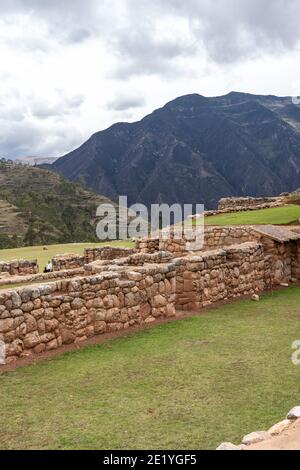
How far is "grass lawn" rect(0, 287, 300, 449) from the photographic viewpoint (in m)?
4.90

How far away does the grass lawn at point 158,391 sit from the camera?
4898mm

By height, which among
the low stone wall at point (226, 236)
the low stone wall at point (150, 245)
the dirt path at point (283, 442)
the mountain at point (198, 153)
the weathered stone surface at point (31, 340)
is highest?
the mountain at point (198, 153)

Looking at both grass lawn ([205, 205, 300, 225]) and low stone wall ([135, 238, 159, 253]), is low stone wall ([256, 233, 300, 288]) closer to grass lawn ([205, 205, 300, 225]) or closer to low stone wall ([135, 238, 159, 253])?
grass lawn ([205, 205, 300, 225])

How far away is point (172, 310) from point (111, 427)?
5.05 metres

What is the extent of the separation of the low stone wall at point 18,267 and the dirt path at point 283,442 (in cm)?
1515

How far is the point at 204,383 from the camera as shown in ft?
20.5

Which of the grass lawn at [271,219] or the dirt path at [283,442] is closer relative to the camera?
the dirt path at [283,442]

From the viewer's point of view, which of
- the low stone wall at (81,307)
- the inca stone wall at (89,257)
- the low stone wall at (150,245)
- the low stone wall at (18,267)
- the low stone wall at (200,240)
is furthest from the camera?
the inca stone wall at (89,257)

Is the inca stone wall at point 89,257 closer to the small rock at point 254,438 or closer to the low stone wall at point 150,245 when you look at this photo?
the low stone wall at point 150,245

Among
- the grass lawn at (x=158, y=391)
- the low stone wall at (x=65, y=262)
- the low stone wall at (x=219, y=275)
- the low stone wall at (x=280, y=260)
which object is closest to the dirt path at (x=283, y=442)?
the grass lawn at (x=158, y=391)

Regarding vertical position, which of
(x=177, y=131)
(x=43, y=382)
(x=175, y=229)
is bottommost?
(x=43, y=382)

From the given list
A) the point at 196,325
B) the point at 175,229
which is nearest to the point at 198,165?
the point at 175,229

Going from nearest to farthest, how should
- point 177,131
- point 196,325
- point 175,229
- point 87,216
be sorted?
point 196,325 < point 175,229 < point 87,216 < point 177,131
